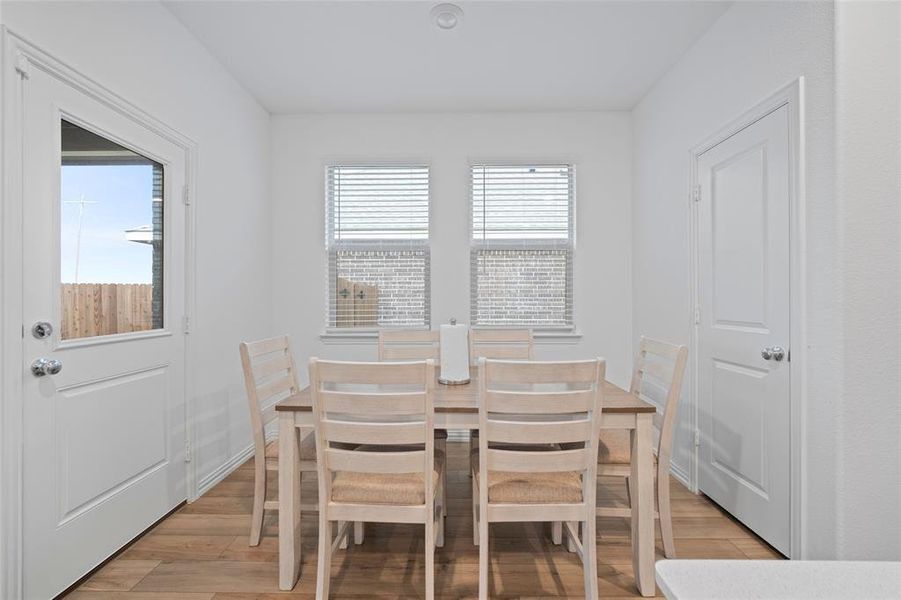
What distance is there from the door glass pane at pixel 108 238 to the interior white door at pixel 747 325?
10.1 ft

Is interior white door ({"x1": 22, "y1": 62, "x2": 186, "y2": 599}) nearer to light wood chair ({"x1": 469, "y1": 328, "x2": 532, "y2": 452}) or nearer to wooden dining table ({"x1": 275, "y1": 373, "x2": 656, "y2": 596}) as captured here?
wooden dining table ({"x1": 275, "y1": 373, "x2": 656, "y2": 596})

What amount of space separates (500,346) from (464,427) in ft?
3.98

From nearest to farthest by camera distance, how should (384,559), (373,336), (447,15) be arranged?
(384,559)
(447,15)
(373,336)

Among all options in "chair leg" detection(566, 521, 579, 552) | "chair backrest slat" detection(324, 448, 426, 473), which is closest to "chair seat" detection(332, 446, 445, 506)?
"chair backrest slat" detection(324, 448, 426, 473)

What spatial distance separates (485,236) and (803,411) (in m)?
2.47

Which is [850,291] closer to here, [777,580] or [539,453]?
[539,453]

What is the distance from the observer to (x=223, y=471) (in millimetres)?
3018

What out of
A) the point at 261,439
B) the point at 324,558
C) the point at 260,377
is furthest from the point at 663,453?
the point at 260,377

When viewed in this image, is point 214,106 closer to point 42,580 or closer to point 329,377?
point 329,377

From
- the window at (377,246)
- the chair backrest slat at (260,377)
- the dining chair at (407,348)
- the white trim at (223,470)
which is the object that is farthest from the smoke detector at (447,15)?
the white trim at (223,470)

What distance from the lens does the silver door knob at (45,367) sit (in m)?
1.70

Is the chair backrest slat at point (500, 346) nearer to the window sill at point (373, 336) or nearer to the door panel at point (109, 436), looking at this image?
the window sill at point (373, 336)

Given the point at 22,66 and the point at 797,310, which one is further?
the point at 797,310

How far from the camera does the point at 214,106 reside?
297 centimetres
